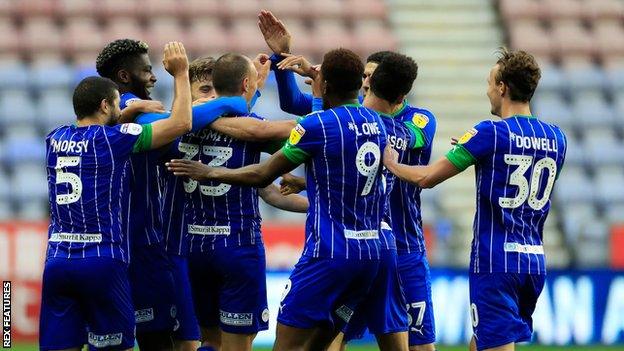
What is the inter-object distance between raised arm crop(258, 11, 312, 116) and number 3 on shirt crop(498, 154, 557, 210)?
1994 mm

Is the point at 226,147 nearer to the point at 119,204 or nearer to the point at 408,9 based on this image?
the point at 119,204

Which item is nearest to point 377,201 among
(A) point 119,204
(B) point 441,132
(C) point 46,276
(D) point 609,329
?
(A) point 119,204

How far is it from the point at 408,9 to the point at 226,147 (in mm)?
12373

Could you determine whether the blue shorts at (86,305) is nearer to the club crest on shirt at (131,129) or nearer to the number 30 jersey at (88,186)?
the number 30 jersey at (88,186)

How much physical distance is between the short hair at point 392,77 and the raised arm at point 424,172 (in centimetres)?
47

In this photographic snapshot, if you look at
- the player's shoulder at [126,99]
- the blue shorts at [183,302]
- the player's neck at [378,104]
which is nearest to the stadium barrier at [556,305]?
the blue shorts at [183,302]

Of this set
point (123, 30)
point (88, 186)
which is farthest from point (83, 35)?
point (88, 186)

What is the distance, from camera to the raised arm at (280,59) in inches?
339

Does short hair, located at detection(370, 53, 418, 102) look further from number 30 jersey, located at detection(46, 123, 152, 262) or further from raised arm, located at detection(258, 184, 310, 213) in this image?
number 30 jersey, located at detection(46, 123, 152, 262)

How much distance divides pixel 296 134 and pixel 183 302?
160cm

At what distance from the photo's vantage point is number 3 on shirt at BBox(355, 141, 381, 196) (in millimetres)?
7412

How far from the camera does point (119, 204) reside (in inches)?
299

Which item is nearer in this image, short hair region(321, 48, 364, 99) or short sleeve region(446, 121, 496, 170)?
short hair region(321, 48, 364, 99)

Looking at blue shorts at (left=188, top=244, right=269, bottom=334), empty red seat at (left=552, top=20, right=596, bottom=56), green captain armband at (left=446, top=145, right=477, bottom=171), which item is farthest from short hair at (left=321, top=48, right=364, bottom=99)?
empty red seat at (left=552, top=20, right=596, bottom=56)
